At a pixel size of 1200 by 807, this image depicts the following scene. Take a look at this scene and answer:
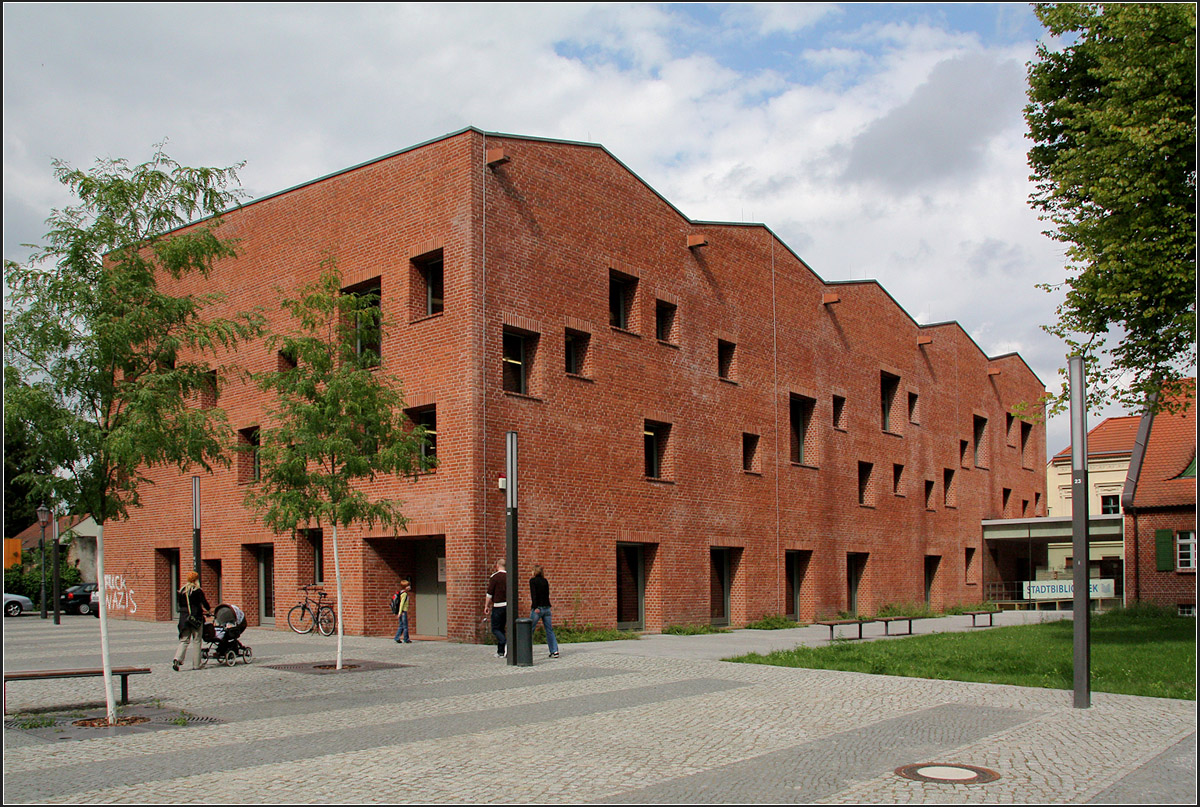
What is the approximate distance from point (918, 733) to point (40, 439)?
945 centimetres

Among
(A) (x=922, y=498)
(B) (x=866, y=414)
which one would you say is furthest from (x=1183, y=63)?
(A) (x=922, y=498)

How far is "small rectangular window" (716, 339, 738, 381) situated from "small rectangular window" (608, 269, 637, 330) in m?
3.97

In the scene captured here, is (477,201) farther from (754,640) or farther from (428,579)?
(754,640)

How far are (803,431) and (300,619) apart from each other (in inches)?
641

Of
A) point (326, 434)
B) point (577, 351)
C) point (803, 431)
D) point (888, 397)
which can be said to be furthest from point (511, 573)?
point (888, 397)

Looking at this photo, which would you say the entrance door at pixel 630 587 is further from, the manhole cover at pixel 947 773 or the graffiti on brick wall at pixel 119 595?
the manhole cover at pixel 947 773

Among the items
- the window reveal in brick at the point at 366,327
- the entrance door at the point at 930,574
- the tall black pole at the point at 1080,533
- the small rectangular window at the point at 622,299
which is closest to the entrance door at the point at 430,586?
the window reveal in brick at the point at 366,327

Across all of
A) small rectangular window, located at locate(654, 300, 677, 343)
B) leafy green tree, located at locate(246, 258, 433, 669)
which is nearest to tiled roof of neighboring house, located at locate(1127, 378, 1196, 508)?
small rectangular window, located at locate(654, 300, 677, 343)

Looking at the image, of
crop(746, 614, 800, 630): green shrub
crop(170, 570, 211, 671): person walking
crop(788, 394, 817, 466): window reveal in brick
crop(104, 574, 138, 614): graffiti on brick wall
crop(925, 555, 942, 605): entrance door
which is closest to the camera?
crop(170, 570, 211, 671): person walking

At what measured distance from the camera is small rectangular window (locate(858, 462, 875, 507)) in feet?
113

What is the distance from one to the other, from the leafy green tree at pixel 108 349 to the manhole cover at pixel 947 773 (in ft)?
25.8

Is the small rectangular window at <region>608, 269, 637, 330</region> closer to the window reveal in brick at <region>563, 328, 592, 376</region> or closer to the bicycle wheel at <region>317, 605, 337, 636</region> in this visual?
the window reveal in brick at <region>563, 328, 592, 376</region>

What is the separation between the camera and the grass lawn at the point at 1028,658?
13.5 metres

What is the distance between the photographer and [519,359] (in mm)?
22125
